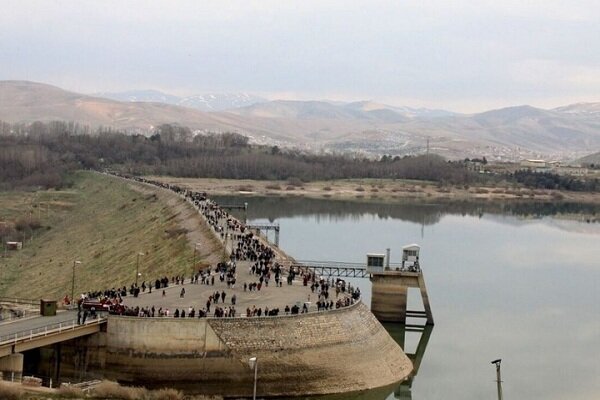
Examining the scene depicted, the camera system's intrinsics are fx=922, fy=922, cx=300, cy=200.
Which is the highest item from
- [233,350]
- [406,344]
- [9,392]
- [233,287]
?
[233,287]

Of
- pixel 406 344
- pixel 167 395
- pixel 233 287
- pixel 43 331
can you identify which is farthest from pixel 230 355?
pixel 406 344

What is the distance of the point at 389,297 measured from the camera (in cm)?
5781

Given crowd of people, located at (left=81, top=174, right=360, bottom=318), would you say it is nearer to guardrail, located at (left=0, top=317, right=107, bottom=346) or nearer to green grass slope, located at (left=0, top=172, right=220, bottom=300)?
guardrail, located at (left=0, top=317, right=107, bottom=346)

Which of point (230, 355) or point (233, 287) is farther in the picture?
point (233, 287)

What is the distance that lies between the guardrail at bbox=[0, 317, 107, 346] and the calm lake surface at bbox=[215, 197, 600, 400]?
11963mm

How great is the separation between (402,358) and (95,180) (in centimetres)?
11392

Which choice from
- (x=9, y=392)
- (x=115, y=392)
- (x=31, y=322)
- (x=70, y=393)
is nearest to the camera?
(x=9, y=392)

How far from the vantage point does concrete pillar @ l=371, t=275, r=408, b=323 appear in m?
57.5

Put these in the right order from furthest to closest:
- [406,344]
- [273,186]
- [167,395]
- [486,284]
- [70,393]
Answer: [273,186], [486,284], [406,344], [167,395], [70,393]

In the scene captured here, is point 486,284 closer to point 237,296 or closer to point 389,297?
point 389,297

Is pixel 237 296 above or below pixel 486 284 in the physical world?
above

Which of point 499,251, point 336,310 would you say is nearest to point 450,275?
point 499,251

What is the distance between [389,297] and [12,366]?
94.7 feet

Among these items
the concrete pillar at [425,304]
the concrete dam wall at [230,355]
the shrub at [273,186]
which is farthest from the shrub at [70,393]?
the shrub at [273,186]
